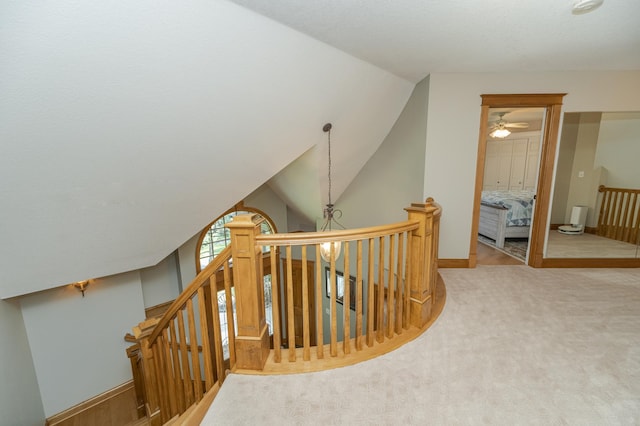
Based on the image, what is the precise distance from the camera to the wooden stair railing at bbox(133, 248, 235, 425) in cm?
184

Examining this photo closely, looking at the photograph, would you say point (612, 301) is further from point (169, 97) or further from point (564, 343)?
point (169, 97)

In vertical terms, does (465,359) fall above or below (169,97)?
below

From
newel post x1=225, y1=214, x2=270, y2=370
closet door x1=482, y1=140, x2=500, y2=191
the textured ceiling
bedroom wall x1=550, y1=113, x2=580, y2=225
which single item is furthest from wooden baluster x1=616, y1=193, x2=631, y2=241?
newel post x1=225, y1=214, x2=270, y2=370

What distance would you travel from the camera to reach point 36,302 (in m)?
3.66

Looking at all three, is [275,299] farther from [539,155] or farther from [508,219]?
[508,219]

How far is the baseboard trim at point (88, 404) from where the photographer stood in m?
3.75

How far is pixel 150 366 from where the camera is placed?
2564 mm

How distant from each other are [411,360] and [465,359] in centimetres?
37

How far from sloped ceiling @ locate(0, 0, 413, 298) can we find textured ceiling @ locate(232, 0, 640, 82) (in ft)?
0.84

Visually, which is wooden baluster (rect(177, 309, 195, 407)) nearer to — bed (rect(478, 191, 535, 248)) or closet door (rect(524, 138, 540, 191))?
bed (rect(478, 191, 535, 248))

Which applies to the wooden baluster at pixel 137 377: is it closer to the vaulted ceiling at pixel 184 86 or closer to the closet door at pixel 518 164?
the vaulted ceiling at pixel 184 86

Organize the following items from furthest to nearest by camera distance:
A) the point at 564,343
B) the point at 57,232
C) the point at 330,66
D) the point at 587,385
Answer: the point at 330,66, the point at 57,232, the point at 564,343, the point at 587,385

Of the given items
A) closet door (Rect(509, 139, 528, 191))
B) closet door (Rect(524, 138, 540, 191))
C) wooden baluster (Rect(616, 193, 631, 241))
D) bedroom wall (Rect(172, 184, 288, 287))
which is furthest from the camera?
closet door (Rect(509, 139, 528, 191))

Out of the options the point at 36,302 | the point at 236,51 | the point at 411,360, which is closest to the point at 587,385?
the point at 411,360
